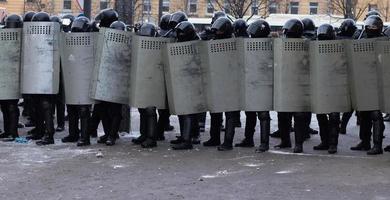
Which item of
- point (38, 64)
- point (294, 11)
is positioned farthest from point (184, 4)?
point (38, 64)

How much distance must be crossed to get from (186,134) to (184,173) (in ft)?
5.71

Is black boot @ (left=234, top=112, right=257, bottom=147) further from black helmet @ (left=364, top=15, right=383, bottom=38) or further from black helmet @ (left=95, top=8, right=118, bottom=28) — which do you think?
black helmet @ (left=95, top=8, right=118, bottom=28)

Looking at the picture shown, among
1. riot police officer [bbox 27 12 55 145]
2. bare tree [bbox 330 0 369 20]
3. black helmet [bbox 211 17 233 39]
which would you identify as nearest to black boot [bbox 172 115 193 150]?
black helmet [bbox 211 17 233 39]

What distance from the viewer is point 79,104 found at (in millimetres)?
10250

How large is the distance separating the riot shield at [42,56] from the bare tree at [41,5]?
4551 cm

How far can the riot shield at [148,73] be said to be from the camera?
387 inches

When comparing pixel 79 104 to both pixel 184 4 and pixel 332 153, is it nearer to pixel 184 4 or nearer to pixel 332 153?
pixel 332 153

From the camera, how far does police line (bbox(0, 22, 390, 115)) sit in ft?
30.7

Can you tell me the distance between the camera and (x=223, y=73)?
9727mm

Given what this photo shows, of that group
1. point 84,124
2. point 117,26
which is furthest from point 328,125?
point 84,124

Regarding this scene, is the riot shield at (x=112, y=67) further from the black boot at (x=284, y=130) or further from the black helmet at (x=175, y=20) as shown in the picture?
the black boot at (x=284, y=130)

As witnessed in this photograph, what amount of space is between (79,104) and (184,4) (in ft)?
166

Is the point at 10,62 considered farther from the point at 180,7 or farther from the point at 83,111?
the point at 180,7

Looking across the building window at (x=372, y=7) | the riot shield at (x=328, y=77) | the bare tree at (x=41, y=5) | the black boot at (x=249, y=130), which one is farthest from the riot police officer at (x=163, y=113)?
the building window at (x=372, y=7)
